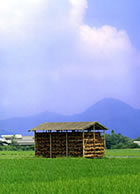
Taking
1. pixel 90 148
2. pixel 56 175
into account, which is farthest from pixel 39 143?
pixel 56 175

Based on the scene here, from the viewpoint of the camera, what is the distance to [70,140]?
3991cm

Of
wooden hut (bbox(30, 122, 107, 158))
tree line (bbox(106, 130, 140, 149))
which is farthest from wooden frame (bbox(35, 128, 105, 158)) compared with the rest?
tree line (bbox(106, 130, 140, 149))

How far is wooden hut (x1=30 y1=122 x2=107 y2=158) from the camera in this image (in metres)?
39.4

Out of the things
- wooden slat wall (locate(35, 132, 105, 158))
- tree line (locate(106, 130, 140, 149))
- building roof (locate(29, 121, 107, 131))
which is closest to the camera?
building roof (locate(29, 121, 107, 131))

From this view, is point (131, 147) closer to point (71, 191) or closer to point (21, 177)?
point (21, 177)

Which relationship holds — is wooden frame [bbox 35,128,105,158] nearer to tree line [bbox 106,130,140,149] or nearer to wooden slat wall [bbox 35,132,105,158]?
wooden slat wall [bbox 35,132,105,158]

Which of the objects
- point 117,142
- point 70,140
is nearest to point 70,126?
point 70,140

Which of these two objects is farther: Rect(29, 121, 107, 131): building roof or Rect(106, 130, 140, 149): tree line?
Rect(106, 130, 140, 149): tree line

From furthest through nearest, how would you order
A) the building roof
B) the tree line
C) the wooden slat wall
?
1. the tree line
2. the wooden slat wall
3. the building roof

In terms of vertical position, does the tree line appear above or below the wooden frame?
above

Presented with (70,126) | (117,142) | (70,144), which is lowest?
(70,144)

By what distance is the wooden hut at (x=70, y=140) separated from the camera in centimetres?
3941

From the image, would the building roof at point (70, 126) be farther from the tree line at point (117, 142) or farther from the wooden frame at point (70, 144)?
the tree line at point (117, 142)

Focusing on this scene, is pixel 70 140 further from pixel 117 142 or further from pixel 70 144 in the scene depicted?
pixel 117 142
